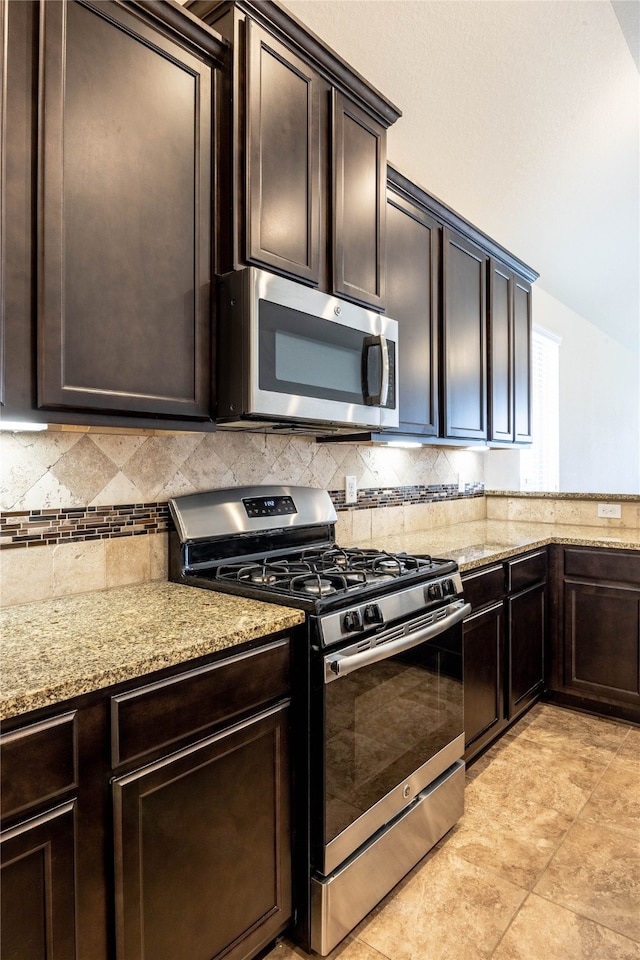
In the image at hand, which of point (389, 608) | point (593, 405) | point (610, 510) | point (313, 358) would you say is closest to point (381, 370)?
point (313, 358)

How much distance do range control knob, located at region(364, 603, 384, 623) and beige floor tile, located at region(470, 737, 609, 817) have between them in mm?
1200

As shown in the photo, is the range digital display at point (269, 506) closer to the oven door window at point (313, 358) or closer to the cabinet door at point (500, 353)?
the oven door window at point (313, 358)

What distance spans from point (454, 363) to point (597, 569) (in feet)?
4.22

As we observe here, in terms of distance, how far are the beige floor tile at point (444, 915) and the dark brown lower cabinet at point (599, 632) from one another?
4.72 ft

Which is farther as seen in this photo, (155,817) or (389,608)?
(389,608)

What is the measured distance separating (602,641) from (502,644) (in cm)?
70

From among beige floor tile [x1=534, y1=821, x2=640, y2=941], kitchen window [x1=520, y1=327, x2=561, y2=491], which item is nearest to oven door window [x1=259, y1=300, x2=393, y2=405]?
beige floor tile [x1=534, y1=821, x2=640, y2=941]

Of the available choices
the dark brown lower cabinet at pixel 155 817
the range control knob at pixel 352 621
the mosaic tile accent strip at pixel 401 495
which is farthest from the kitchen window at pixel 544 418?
the dark brown lower cabinet at pixel 155 817

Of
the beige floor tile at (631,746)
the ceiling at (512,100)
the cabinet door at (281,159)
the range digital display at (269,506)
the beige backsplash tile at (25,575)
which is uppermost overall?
the ceiling at (512,100)

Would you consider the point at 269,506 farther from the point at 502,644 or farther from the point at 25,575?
the point at 502,644

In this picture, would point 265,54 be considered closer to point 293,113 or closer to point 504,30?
point 293,113

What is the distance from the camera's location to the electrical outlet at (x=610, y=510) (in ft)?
10.6

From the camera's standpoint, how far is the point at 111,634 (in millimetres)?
1253

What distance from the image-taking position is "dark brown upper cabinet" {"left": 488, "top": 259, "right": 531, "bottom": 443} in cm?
313
